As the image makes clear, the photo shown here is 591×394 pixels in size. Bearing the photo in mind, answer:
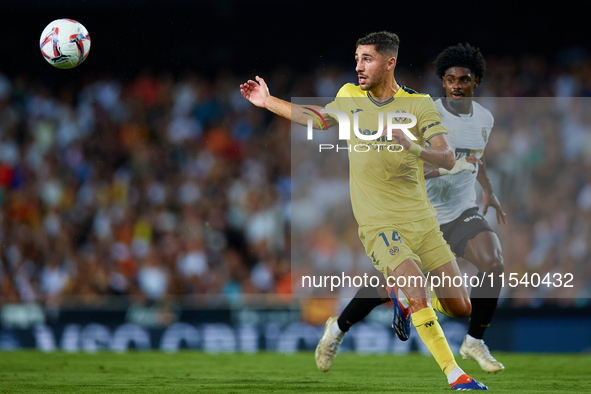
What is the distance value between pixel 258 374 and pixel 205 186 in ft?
21.2

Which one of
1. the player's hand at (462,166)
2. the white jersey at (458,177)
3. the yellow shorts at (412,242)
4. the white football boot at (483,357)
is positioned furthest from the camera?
the player's hand at (462,166)

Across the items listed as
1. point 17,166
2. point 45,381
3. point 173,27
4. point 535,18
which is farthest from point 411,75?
point 45,381

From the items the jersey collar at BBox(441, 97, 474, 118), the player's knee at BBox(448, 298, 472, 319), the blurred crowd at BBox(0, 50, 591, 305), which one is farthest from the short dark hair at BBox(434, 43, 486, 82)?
the blurred crowd at BBox(0, 50, 591, 305)

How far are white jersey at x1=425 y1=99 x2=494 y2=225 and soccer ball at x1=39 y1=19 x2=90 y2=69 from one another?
3.49 metres

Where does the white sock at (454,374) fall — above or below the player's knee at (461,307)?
below

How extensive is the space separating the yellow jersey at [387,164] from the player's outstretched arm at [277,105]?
325 millimetres

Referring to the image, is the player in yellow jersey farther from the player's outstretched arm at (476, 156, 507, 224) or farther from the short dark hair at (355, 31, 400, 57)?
the player's outstretched arm at (476, 156, 507, 224)

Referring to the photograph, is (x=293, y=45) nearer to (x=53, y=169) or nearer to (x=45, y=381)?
(x=53, y=169)

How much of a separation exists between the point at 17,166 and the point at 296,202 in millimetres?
5726

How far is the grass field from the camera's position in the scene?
5965 millimetres

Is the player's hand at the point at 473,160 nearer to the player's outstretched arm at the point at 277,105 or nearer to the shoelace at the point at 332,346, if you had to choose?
the player's outstretched arm at the point at 277,105

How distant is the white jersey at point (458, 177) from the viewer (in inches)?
283

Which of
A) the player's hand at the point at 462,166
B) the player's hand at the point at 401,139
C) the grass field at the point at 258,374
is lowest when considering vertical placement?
the grass field at the point at 258,374

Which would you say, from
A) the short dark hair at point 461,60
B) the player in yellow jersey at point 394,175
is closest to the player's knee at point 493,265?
the player in yellow jersey at point 394,175
